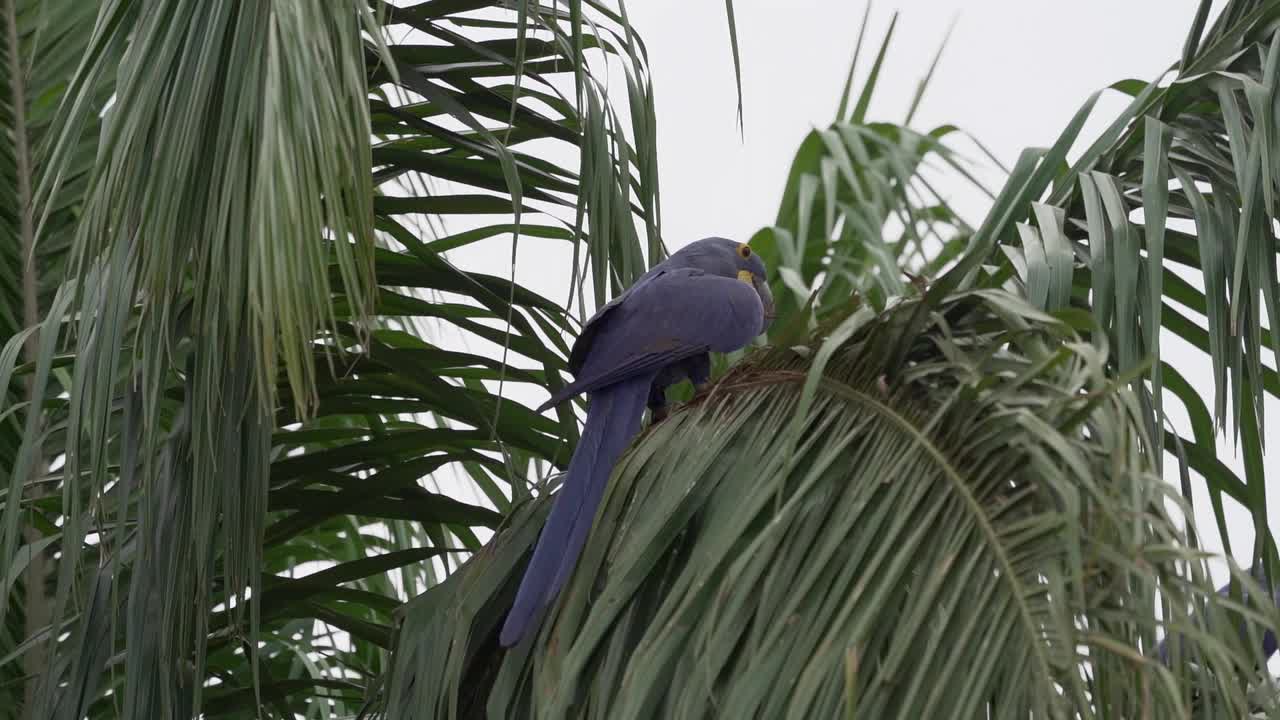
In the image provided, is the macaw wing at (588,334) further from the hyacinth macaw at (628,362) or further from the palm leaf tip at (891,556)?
the palm leaf tip at (891,556)

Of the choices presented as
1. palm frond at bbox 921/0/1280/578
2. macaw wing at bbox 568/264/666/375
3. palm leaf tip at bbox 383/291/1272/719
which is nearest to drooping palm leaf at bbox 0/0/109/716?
macaw wing at bbox 568/264/666/375

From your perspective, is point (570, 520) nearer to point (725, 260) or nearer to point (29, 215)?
A: point (725, 260)

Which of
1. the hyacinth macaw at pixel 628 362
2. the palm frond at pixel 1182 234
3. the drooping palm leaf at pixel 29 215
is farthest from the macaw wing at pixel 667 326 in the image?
the drooping palm leaf at pixel 29 215

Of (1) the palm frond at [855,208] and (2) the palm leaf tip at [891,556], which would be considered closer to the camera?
(2) the palm leaf tip at [891,556]

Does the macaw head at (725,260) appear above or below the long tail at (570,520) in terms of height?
above

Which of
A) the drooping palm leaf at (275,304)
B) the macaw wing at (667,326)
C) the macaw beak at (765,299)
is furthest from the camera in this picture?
the macaw beak at (765,299)

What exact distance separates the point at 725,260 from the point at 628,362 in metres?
0.57

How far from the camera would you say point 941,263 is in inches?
90.8

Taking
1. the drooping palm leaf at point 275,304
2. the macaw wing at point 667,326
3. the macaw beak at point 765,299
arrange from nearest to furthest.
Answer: the drooping palm leaf at point 275,304, the macaw wing at point 667,326, the macaw beak at point 765,299

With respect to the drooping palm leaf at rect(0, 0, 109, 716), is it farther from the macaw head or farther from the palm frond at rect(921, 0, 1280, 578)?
the palm frond at rect(921, 0, 1280, 578)

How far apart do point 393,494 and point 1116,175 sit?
3.63 ft

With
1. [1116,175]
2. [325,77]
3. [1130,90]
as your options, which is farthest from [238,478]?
[1130,90]

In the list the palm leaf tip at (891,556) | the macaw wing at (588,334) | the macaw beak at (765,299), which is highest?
the macaw beak at (765,299)

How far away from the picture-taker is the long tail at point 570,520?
145cm
